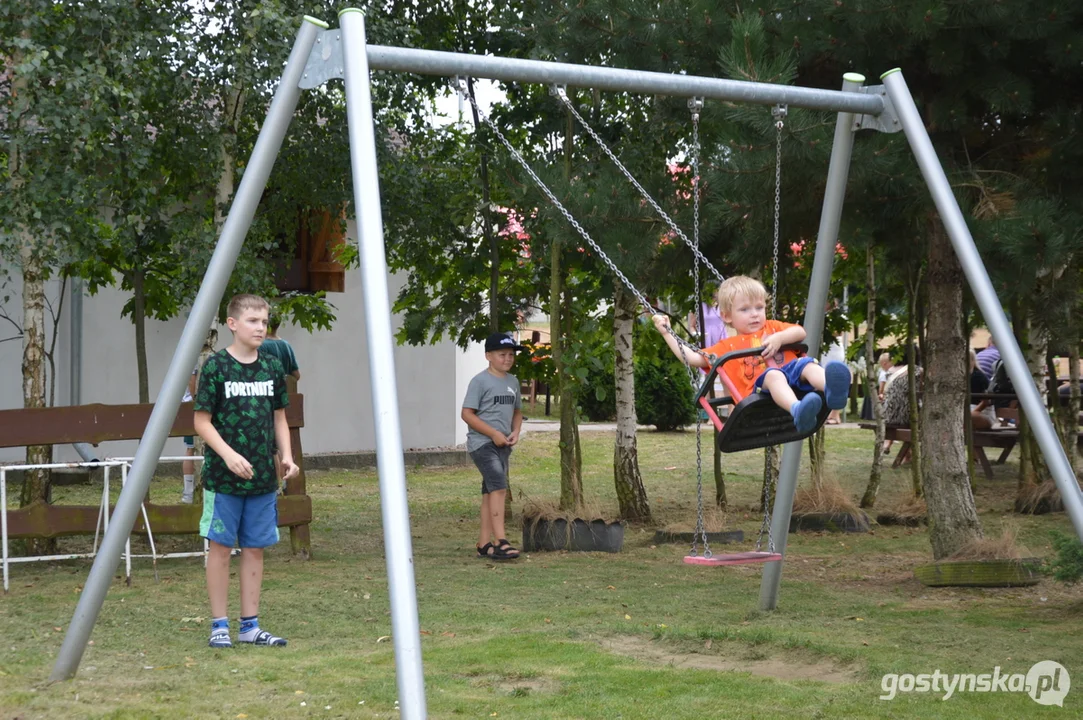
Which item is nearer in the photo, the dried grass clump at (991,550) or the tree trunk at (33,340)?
the dried grass clump at (991,550)

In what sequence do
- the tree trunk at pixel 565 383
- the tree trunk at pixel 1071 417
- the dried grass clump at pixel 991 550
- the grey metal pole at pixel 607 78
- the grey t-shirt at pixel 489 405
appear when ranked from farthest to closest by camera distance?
the tree trunk at pixel 1071 417
the tree trunk at pixel 565 383
the grey t-shirt at pixel 489 405
the dried grass clump at pixel 991 550
the grey metal pole at pixel 607 78

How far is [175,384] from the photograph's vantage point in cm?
483

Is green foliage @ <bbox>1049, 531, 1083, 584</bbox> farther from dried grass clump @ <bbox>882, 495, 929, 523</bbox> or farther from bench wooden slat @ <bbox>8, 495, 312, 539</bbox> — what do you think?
bench wooden slat @ <bbox>8, 495, 312, 539</bbox>

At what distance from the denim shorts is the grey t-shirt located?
5 cm

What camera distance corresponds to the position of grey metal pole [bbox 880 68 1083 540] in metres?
4.34

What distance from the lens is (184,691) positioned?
4578 mm

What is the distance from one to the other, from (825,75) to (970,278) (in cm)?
317

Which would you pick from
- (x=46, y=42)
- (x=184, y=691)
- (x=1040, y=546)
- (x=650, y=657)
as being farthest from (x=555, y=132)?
(x=184, y=691)

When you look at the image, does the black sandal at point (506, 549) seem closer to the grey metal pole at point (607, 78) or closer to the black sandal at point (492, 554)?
the black sandal at point (492, 554)

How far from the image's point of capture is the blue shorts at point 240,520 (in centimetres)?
533

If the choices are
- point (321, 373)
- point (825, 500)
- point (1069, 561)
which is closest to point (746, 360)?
point (1069, 561)

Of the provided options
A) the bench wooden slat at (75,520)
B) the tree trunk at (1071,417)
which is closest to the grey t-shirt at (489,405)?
the bench wooden slat at (75,520)

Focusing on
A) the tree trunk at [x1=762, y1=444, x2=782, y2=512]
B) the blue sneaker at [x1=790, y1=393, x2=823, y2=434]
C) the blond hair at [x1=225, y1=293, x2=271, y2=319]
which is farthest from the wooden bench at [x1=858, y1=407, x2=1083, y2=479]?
the blond hair at [x1=225, y1=293, x2=271, y2=319]

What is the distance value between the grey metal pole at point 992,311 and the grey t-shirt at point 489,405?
4.19 meters
